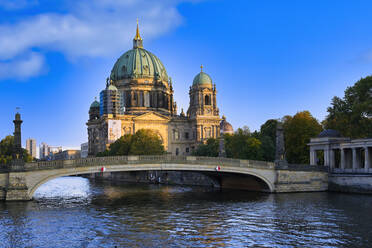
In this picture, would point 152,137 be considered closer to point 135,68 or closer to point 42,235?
point 135,68

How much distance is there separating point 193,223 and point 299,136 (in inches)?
1465

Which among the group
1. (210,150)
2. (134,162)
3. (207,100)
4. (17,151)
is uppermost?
(207,100)

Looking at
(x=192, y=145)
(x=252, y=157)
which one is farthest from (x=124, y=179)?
(x=252, y=157)

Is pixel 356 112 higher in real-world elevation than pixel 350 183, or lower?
higher

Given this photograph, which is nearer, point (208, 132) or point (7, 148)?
point (7, 148)

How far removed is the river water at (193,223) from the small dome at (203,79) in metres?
72.7

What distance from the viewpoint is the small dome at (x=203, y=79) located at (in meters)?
112

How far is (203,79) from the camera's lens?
11231 cm

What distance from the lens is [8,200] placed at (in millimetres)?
37250

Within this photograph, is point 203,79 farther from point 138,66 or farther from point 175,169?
point 175,169

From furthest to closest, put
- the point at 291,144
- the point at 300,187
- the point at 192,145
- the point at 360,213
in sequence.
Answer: the point at 192,145
the point at 291,144
the point at 300,187
the point at 360,213

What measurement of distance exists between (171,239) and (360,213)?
15.5 metres

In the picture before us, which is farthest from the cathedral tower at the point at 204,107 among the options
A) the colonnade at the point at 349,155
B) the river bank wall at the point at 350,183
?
the river bank wall at the point at 350,183

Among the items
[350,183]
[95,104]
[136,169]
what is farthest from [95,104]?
[350,183]
